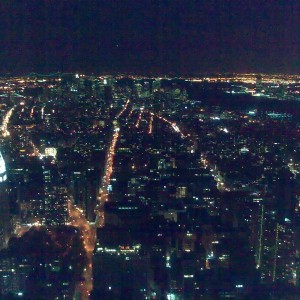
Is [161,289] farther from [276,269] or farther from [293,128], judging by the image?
[293,128]

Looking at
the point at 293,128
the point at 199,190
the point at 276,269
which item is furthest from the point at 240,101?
the point at 276,269

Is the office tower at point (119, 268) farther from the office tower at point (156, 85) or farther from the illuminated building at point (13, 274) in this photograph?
the office tower at point (156, 85)

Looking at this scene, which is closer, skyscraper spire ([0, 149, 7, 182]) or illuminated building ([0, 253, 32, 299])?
illuminated building ([0, 253, 32, 299])

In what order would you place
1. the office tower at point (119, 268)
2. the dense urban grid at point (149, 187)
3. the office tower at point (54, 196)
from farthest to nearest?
1. the office tower at point (54, 196)
2. the dense urban grid at point (149, 187)
3. the office tower at point (119, 268)

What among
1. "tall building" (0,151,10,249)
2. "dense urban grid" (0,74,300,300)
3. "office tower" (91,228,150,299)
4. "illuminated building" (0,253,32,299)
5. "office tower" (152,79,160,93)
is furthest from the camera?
"office tower" (152,79,160,93)

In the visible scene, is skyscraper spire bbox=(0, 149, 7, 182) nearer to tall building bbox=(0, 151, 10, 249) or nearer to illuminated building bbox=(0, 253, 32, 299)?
tall building bbox=(0, 151, 10, 249)

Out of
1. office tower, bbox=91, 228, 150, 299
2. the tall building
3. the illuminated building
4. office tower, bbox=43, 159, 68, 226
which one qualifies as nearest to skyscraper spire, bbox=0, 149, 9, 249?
the tall building

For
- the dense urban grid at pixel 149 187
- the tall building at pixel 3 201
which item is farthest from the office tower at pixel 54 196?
the tall building at pixel 3 201

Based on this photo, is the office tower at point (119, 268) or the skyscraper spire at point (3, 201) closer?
the office tower at point (119, 268)
